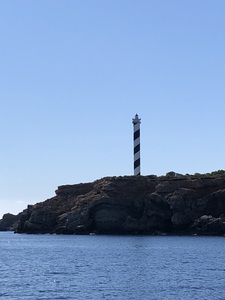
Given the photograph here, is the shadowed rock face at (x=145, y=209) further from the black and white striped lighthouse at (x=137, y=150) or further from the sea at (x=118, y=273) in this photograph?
the sea at (x=118, y=273)

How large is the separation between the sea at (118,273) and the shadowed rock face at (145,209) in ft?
108

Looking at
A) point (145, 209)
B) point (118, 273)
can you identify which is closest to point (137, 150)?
point (145, 209)

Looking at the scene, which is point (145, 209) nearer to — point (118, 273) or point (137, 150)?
point (137, 150)

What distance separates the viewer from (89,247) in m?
114

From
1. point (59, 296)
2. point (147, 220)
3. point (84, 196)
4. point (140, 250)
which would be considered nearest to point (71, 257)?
point (140, 250)

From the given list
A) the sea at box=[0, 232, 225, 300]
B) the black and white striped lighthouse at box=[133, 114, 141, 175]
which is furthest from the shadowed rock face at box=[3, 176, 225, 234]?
the sea at box=[0, 232, 225, 300]

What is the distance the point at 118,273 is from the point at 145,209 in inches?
3070

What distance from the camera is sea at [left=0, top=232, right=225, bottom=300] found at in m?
54.7

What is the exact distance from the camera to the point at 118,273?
228 feet

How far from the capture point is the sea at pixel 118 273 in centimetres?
5472

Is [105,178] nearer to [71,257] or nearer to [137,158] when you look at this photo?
[137,158]

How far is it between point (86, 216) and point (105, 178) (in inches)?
935

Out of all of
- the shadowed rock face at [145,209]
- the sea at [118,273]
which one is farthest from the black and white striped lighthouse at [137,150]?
the sea at [118,273]

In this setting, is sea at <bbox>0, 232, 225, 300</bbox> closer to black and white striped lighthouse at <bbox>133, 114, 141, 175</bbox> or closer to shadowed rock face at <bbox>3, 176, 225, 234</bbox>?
shadowed rock face at <bbox>3, 176, 225, 234</bbox>
